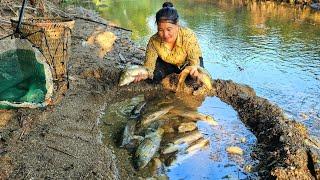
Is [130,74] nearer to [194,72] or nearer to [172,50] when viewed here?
[172,50]

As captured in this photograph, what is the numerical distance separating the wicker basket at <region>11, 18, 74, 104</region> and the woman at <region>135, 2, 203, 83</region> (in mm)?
1502

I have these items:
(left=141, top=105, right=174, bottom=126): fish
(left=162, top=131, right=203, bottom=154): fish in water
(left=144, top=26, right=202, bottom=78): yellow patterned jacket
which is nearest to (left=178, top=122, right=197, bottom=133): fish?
(left=162, top=131, right=203, bottom=154): fish in water

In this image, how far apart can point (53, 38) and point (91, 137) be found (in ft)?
6.83

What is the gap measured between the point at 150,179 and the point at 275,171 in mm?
1565

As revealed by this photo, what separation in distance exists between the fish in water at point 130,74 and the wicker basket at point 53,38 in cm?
115

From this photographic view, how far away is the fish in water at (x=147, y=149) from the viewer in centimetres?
509

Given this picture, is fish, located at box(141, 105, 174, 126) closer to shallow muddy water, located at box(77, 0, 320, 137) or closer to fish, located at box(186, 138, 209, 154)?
fish, located at box(186, 138, 209, 154)

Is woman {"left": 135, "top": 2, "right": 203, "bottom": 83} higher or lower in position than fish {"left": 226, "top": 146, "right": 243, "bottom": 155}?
higher

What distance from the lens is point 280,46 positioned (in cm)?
1431

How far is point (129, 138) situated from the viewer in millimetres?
5730

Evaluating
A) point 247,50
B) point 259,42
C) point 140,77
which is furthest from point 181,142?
point 259,42

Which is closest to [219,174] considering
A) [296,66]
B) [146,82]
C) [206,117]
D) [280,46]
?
[206,117]

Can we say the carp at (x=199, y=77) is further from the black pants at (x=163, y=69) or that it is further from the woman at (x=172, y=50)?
the black pants at (x=163, y=69)

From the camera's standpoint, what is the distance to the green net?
239 inches
